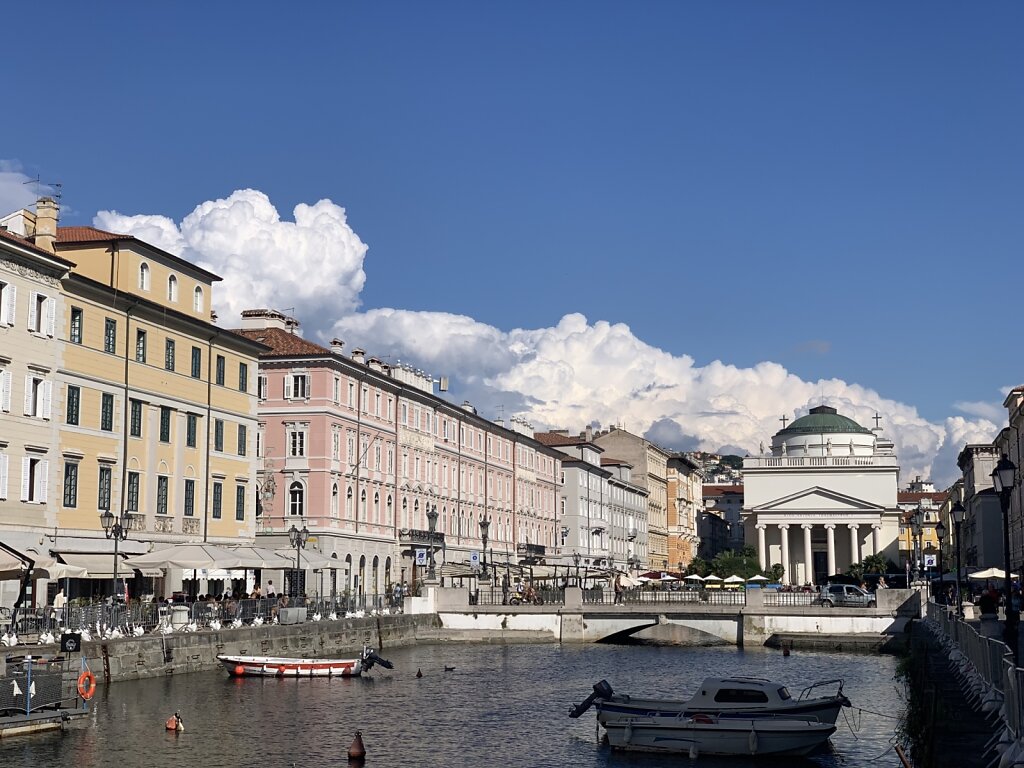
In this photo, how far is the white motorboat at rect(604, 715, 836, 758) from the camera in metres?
32.0

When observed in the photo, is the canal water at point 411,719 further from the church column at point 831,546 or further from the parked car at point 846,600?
the church column at point 831,546

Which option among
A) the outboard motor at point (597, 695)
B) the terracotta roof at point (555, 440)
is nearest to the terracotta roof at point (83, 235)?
the outboard motor at point (597, 695)

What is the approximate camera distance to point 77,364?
54.9m

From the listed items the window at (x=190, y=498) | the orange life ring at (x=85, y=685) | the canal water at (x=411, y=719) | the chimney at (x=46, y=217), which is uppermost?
the chimney at (x=46, y=217)

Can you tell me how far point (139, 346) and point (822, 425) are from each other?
125272 mm

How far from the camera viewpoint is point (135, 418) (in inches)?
2324

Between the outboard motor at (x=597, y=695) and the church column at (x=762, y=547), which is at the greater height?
the church column at (x=762, y=547)

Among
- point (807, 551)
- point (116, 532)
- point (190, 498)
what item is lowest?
point (116, 532)

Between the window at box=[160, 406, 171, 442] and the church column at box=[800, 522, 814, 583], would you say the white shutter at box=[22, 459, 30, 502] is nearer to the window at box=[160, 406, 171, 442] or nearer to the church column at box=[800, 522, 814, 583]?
the window at box=[160, 406, 171, 442]

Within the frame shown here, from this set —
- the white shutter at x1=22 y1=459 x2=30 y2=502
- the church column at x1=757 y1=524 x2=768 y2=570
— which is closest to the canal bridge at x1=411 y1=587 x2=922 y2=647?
the white shutter at x1=22 y1=459 x2=30 y2=502

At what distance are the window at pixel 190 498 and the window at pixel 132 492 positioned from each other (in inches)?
170

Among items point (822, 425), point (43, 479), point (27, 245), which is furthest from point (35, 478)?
point (822, 425)

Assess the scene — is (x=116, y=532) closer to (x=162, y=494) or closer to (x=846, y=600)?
(x=162, y=494)

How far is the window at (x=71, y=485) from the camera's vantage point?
54.2 m
